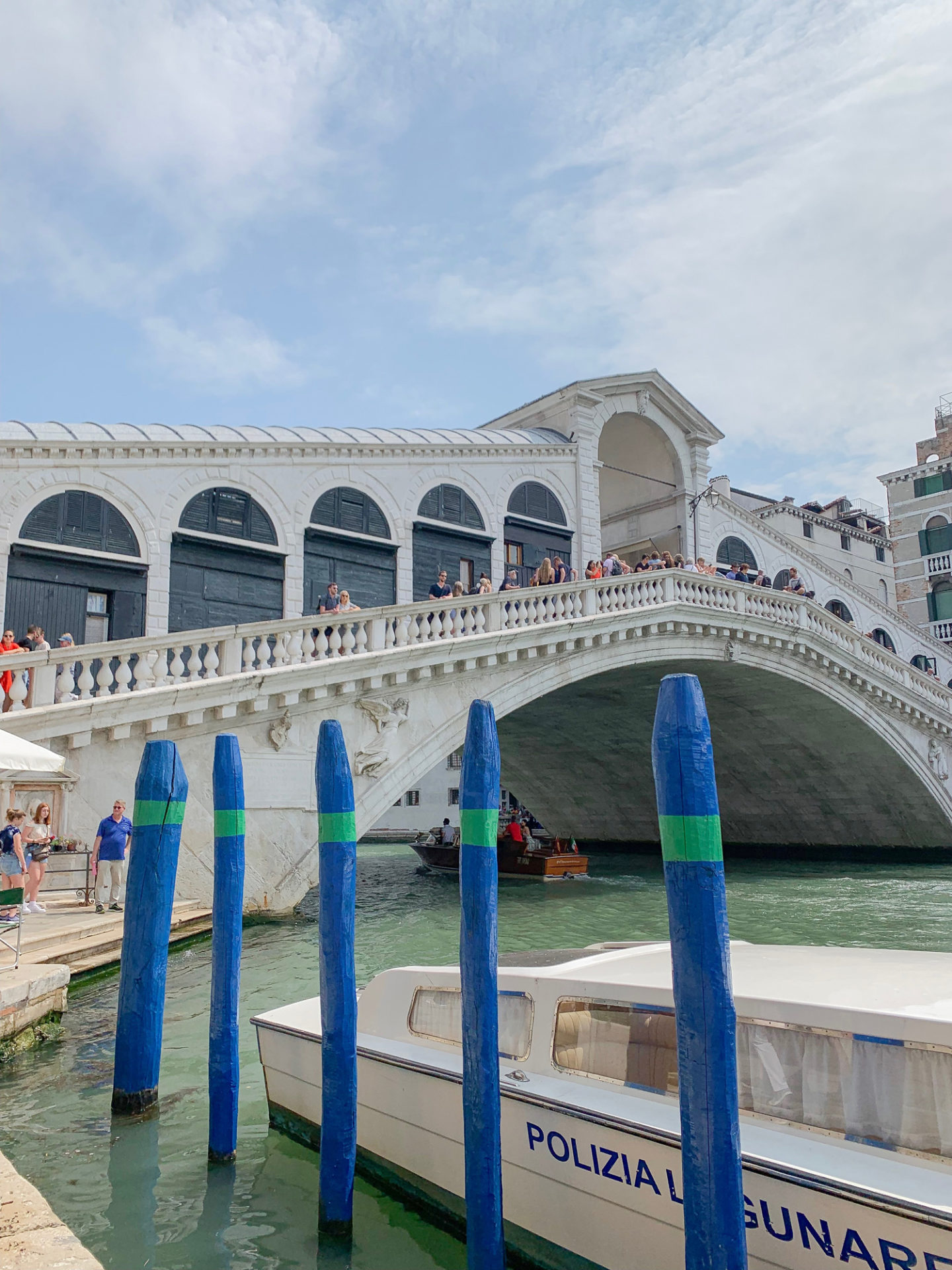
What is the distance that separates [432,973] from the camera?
4680 millimetres

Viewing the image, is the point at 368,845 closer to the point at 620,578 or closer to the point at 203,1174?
the point at 620,578

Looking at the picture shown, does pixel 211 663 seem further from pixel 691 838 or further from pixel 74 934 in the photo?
pixel 691 838

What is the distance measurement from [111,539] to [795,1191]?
12301 mm

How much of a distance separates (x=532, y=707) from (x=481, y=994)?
1778cm

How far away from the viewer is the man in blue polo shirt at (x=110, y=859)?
9414mm

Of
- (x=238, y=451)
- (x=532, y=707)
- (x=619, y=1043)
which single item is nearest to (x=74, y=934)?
(x=619, y=1043)

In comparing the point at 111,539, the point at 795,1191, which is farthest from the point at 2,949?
the point at 111,539

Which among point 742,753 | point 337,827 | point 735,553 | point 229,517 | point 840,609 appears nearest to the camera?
point 337,827

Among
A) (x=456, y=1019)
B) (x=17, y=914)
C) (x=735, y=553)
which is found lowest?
(x=456, y=1019)

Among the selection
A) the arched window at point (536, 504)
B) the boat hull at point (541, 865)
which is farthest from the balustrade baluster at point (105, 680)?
the boat hull at point (541, 865)

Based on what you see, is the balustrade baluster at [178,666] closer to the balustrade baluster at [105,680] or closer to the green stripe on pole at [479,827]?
the balustrade baluster at [105,680]

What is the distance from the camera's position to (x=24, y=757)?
23.1 ft

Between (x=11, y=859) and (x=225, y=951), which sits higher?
(x=11, y=859)

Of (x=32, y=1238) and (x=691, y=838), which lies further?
(x=691, y=838)
